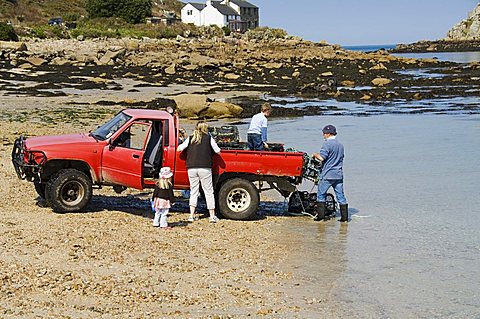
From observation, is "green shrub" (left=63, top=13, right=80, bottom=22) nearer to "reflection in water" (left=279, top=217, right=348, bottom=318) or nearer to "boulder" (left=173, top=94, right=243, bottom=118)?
"boulder" (left=173, top=94, right=243, bottom=118)

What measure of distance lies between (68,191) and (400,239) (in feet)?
19.1

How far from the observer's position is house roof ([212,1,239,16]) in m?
132

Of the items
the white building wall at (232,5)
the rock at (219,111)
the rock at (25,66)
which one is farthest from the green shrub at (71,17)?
the rock at (219,111)

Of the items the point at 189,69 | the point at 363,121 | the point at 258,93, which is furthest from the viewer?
the point at 189,69

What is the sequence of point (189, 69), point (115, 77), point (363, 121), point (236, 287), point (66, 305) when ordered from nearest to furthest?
point (66, 305) < point (236, 287) < point (363, 121) < point (115, 77) < point (189, 69)

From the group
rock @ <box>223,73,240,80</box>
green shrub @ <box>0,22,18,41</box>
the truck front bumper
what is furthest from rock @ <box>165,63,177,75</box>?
the truck front bumper

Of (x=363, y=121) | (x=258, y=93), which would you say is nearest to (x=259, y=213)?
(x=363, y=121)

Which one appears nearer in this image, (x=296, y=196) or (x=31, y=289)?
(x=31, y=289)

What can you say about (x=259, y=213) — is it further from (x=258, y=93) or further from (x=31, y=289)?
(x=258, y=93)

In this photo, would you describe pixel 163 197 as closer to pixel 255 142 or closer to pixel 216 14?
pixel 255 142

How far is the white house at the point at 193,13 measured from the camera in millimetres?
134000

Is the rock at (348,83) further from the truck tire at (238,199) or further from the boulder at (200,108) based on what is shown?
the truck tire at (238,199)

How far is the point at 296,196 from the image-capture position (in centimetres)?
1391

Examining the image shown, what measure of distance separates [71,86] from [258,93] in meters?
11.7
